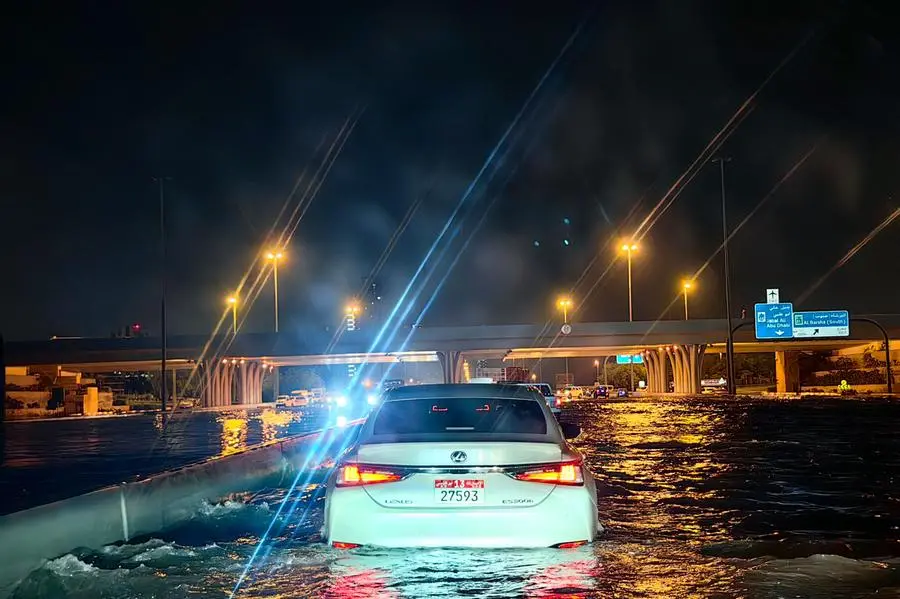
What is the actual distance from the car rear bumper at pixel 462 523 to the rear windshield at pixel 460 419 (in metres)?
0.84

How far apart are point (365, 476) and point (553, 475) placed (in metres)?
1.41

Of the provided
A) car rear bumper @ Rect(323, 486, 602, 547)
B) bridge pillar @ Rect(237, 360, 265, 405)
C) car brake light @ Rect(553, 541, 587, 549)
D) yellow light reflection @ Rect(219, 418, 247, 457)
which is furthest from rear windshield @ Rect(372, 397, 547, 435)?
bridge pillar @ Rect(237, 360, 265, 405)

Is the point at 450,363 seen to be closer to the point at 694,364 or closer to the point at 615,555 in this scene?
the point at 694,364

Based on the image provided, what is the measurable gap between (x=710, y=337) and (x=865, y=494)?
6518 cm

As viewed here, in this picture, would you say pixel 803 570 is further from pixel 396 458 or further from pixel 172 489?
pixel 172 489

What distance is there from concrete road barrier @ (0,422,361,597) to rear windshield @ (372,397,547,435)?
9.01ft

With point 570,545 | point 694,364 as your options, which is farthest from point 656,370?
point 570,545

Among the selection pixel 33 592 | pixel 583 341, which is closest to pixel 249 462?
pixel 33 592

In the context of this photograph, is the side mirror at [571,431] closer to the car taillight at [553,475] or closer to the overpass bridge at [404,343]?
the car taillight at [553,475]

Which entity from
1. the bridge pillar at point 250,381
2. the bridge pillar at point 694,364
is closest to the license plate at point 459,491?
the bridge pillar at point 694,364

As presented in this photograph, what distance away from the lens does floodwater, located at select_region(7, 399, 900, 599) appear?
A: 7422 millimetres

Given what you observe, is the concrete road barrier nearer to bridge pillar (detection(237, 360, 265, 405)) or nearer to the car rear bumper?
the car rear bumper

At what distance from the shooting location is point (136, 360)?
78.6 metres

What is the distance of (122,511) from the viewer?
1052 cm
